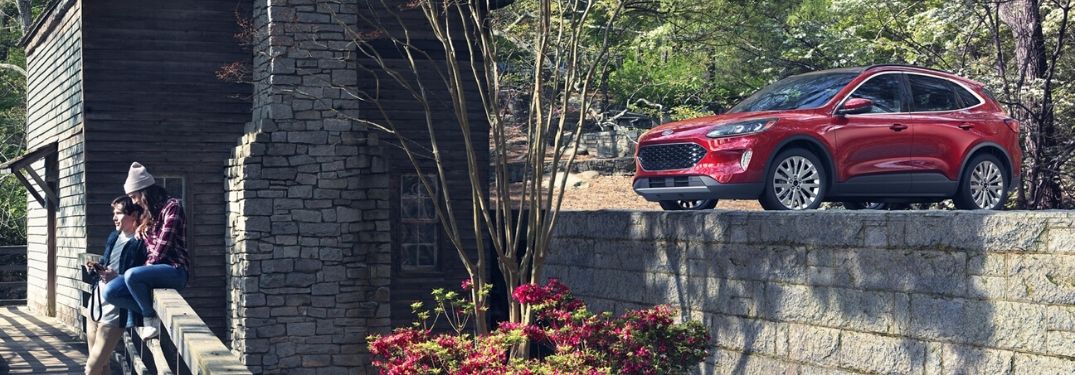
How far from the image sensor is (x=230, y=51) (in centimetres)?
1814

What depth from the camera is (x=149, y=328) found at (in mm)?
7691

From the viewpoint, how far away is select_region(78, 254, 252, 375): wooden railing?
4617mm

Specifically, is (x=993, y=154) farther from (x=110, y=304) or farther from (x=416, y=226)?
(x=110, y=304)

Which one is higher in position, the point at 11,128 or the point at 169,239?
the point at 11,128

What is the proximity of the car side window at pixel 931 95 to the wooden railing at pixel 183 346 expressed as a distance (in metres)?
7.59

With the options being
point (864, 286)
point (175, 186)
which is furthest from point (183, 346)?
point (175, 186)

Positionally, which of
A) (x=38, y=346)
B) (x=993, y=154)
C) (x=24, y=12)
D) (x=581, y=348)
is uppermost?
(x=24, y=12)

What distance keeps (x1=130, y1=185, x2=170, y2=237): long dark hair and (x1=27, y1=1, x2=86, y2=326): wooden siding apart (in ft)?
31.8

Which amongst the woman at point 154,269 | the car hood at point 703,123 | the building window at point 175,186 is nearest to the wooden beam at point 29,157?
the building window at point 175,186

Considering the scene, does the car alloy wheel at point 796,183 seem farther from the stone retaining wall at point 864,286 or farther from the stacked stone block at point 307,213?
the stacked stone block at point 307,213

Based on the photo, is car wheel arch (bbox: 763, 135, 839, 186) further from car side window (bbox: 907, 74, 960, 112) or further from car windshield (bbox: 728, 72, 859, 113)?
car side window (bbox: 907, 74, 960, 112)

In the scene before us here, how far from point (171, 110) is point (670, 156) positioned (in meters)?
8.51

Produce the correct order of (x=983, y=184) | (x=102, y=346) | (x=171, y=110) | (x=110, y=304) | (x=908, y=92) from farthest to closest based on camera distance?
1. (x=171, y=110)
2. (x=983, y=184)
3. (x=908, y=92)
4. (x=102, y=346)
5. (x=110, y=304)

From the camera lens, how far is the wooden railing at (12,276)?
24950 millimetres
